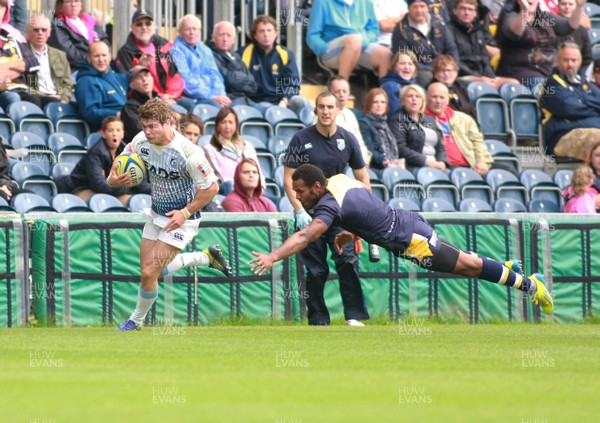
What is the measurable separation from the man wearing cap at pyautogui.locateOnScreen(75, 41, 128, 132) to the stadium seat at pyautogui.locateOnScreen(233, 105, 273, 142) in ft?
6.34

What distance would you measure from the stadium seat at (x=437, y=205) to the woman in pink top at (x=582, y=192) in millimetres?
1677

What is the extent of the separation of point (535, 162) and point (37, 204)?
28.7ft

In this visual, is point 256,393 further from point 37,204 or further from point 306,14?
point 306,14

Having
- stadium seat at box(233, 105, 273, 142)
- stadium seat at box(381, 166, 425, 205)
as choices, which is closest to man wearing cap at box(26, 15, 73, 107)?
stadium seat at box(233, 105, 273, 142)

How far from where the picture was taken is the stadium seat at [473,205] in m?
18.9

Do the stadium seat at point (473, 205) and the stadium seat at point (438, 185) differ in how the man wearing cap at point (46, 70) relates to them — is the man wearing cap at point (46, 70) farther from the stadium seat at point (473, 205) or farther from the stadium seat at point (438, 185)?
the stadium seat at point (473, 205)

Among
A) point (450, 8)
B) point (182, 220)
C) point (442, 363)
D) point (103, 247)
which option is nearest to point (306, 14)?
point (450, 8)

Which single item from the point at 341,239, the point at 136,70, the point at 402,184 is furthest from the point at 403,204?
the point at 341,239

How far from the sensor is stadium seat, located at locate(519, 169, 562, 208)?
20.0m

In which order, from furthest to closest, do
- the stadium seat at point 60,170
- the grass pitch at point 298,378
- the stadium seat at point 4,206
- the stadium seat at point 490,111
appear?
the stadium seat at point 490,111
the stadium seat at point 60,170
the stadium seat at point 4,206
the grass pitch at point 298,378

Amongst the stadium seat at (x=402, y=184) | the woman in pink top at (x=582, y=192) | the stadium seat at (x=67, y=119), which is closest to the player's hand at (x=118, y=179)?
the stadium seat at (x=67, y=119)

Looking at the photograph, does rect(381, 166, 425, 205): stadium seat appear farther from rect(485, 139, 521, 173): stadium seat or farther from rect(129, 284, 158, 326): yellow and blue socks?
rect(129, 284, 158, 326): yellow and blue socks

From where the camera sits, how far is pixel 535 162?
837 inches

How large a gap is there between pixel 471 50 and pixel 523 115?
1534 mm
